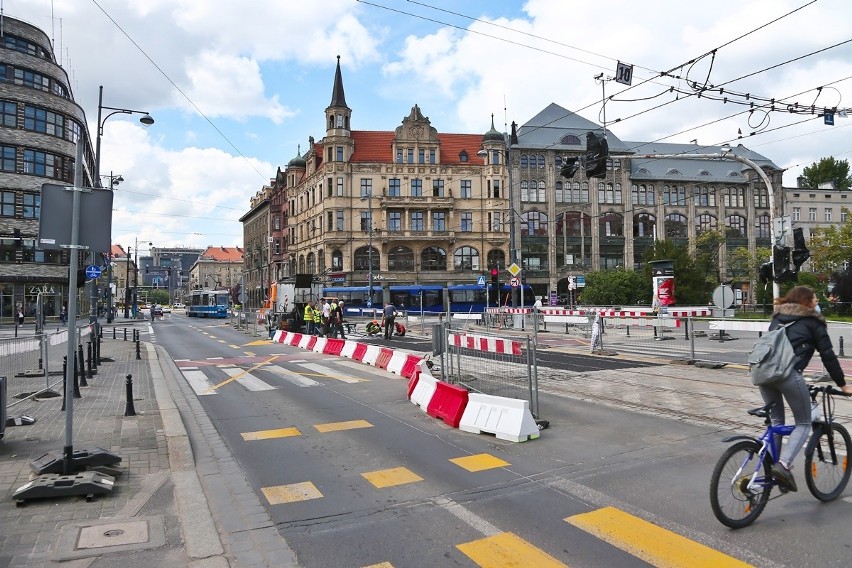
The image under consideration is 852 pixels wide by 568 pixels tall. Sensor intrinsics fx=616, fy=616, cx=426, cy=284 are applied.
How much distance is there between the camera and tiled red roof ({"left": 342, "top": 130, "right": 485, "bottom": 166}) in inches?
2608

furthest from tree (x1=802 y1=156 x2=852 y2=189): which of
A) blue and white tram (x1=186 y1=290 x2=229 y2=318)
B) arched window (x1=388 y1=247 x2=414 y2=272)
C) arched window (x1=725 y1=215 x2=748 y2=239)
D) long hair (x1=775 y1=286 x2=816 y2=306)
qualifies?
long hair (x1=775 y1=286 x2=816 y2=306)

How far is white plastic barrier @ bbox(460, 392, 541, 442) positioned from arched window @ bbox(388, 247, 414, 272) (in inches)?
2226

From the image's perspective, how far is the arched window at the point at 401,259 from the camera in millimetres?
65125

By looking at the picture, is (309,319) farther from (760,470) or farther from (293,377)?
(760,470)

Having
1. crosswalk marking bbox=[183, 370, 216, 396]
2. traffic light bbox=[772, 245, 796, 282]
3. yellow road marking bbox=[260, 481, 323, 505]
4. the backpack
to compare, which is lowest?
crosswalk marking bbox=[183, 370, 216, 396]

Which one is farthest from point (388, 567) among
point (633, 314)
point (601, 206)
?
point (601, 206)

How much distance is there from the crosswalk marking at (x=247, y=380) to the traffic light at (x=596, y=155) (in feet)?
30.7

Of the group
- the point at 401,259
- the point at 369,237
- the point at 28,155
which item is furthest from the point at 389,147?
the point at 28,155

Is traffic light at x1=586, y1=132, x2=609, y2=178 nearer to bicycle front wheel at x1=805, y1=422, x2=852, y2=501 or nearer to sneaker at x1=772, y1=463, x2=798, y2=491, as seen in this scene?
bicycle front wheel at x1=805, y1=422, x2=852, y2=501

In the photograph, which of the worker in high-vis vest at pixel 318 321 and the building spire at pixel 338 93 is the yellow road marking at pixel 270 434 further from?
the building spire at pixel 338 93

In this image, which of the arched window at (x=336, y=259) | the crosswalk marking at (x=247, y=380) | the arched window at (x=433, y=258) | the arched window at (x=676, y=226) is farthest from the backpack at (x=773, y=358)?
the arched window at (x=676, y=226)

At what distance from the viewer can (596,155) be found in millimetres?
15531

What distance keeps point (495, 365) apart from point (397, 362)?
20.0ft

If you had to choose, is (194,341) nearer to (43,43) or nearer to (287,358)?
(287,358)
